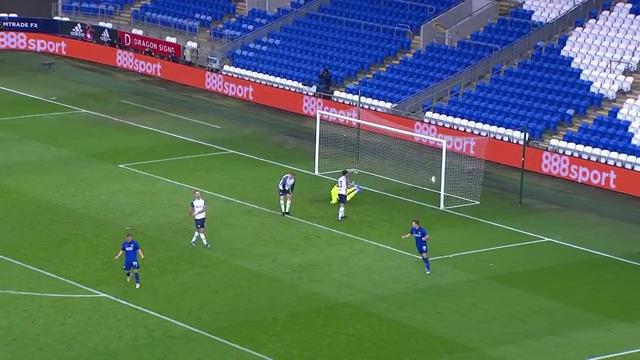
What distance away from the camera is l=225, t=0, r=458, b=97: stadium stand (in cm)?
7062

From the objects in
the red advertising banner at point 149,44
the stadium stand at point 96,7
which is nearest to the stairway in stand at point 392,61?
the red advertising banner at point 149,44

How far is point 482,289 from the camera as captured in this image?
137 ft

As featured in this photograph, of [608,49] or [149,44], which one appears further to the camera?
[149,44]

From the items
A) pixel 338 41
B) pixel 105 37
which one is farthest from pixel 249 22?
pixel 105 37

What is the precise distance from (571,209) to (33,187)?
20173 millimetres

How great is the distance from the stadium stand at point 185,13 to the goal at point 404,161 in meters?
19.2

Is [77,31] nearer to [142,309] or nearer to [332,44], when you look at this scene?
[332,44]

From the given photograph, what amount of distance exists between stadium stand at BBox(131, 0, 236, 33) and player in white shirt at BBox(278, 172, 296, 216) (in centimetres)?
3109

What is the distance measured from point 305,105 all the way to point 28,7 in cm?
2495

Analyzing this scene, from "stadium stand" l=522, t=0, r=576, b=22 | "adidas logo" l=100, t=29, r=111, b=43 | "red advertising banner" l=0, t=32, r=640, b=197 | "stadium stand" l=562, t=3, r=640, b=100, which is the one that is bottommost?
"red advertising banner" l=0, t=32, r=640, b=197

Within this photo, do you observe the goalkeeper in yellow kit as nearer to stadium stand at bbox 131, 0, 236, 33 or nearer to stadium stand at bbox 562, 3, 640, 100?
stadium stand at bbox 562, 3, 640, 100

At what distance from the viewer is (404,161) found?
58125 mm

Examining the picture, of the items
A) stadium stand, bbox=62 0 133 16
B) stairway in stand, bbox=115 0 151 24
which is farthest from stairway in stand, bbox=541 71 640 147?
stadium stand, bbox=62 0 133 16

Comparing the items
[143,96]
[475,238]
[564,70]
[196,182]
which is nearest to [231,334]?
[475,238]
